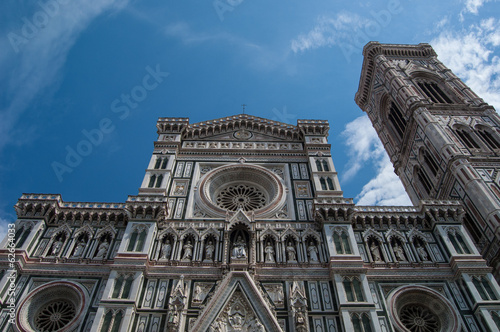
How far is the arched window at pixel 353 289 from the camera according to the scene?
14594 mm

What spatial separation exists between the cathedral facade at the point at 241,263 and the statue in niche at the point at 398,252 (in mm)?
58

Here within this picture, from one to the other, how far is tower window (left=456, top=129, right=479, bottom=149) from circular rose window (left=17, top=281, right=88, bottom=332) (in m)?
22.2

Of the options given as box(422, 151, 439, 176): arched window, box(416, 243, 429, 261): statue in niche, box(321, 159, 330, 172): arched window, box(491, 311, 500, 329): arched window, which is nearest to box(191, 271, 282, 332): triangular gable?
box(416, 243, 429, 261): statue in niche

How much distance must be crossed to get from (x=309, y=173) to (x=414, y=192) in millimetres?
11834

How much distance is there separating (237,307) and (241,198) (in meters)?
6.65

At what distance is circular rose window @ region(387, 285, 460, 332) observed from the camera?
47.6 ft

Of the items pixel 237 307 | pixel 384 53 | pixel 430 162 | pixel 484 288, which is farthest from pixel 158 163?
pixel 384 53

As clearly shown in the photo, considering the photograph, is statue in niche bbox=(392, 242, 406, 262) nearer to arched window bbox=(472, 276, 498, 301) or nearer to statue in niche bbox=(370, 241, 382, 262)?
statue in niche bbox=(370, 241, 382, 262)

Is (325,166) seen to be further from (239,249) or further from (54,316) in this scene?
(54,316)

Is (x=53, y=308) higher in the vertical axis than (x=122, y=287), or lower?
lower

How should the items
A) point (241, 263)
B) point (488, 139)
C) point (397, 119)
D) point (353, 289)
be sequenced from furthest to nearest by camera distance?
point (397, 119), point (488, 139), point (241, 263), point (353, 289)

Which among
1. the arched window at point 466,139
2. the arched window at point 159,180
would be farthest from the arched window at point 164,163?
the arched window at point 466,139

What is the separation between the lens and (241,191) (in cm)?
2077

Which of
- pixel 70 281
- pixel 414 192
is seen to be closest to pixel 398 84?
pixel 414 192
